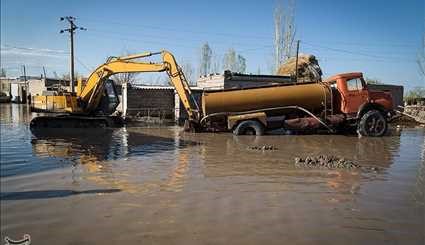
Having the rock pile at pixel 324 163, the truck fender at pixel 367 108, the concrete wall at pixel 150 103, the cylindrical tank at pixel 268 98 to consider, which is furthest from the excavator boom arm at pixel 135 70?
the rock pile at pixel 324 163

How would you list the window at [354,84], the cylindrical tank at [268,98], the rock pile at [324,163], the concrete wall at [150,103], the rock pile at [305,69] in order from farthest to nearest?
the rock pile at [305,69]
the concrete wall at [150,103]
the cylindrical tank at [268,98]
the window at [354,84]
the rock pile at [324,163]

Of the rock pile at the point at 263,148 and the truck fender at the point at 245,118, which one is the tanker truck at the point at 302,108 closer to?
the truck fender at the point at 245,118

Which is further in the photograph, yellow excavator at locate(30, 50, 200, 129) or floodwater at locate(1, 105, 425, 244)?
yellow excavator at locate(30, 50, 200, 129)

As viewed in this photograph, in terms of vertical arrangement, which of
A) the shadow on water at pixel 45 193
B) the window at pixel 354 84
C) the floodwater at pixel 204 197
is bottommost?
the floodwater at pixel 204 197

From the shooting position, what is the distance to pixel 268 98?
16734 mm

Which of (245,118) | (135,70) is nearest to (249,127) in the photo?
(245,118)

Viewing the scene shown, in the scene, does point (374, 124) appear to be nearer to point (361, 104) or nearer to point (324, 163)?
point (361, 104)

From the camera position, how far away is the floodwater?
4.92 metres

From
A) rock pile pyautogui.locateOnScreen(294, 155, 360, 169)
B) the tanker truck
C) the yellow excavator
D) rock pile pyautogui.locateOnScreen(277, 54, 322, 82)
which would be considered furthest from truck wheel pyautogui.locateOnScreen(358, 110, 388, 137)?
rock pile pyautogui.locateOnScreen(277, 54, 322, 82)

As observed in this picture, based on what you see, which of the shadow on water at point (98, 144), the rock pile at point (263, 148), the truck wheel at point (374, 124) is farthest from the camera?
the truck wheel at point (374, 124)

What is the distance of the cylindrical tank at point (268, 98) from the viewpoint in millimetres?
16734

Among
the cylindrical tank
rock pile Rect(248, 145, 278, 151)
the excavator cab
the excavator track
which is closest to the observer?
rock pile Rect(248, 145, 278, 151)

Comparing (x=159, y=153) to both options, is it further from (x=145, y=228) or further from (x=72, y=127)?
(x=72, y=127)

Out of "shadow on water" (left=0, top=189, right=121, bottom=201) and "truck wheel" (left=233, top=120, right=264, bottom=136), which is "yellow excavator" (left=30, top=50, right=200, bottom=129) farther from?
"shadow on water" (left=0, top=189, right=121, bottom=201)
